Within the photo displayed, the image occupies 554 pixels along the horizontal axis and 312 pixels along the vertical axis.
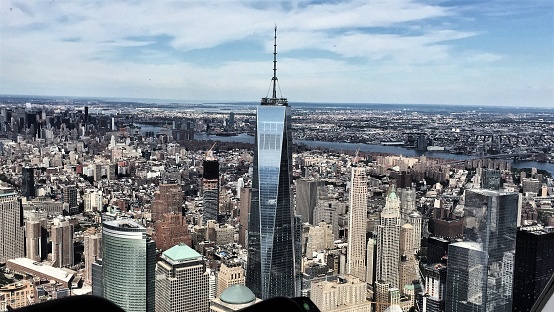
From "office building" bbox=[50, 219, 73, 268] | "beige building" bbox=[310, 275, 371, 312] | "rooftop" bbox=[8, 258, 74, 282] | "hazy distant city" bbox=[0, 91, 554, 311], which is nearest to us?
"rooftop" bbox=[8, 258, 74, 282]

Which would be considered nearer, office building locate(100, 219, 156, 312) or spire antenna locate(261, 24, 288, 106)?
office building locate(100, 219, 156, 312)

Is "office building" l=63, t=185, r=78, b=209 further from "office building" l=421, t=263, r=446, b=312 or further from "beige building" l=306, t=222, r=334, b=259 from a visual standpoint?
"office building" l=421, t=263, r=446, b=312

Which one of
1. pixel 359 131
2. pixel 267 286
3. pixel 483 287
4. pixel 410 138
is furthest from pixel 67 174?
pixel 483 287

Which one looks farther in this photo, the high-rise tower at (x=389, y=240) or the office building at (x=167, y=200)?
the high-rise tower at (x=389, y=240)

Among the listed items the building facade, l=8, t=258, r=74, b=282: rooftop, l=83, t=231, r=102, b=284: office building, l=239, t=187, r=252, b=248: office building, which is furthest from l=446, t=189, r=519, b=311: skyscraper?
l=8, t=258, r=74, b=282: rooftop

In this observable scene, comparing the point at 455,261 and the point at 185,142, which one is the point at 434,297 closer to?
the point at 455,261

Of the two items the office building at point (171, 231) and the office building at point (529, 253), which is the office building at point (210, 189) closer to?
the office building at point (171, 231)

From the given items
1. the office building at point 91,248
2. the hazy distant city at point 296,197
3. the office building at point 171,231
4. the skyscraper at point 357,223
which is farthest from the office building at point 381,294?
the office building at point 91,248
